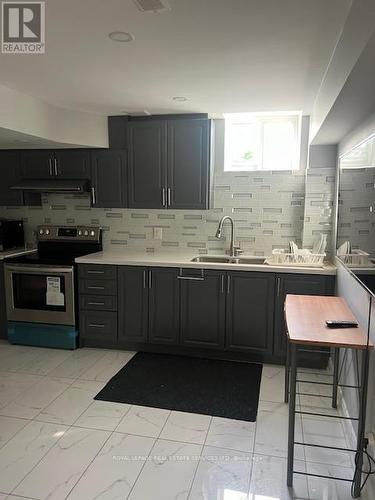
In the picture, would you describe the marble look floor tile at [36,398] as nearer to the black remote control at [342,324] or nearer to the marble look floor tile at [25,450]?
the marble look floor tile at [25,450]

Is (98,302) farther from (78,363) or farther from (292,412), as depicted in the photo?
(292,412)

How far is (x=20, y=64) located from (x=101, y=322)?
228 centimetres

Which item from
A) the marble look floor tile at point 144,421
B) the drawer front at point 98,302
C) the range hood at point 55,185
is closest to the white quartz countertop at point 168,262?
the drawer front at point 98,302

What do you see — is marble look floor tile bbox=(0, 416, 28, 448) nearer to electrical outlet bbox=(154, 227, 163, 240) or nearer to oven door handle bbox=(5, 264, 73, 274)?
oven door handle bbox=(5, 264, 73, 274)

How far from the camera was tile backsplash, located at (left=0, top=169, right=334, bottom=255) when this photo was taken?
138 inches

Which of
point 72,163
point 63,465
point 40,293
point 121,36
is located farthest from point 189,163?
point 63,465

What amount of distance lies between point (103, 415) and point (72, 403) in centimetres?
30

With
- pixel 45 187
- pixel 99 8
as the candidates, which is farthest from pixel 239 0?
pixel 45 187

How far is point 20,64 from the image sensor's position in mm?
2352

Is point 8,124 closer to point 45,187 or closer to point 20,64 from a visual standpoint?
point 20,64

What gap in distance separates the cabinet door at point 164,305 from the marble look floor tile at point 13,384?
1.08m

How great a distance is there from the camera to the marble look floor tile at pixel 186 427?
7.64ft

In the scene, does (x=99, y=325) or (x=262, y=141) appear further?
(x=262, y=141)

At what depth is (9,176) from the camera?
4.00m
